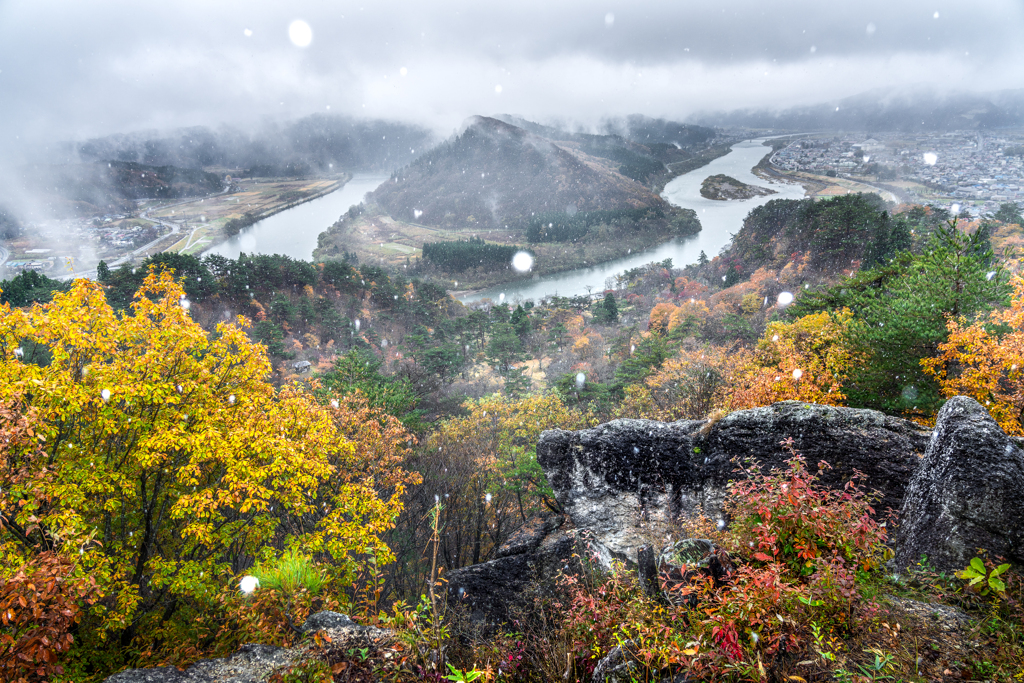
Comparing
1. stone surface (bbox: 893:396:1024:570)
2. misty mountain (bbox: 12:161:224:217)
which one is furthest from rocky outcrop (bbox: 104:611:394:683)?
misty mountain (bbox: 12:161:224:217)

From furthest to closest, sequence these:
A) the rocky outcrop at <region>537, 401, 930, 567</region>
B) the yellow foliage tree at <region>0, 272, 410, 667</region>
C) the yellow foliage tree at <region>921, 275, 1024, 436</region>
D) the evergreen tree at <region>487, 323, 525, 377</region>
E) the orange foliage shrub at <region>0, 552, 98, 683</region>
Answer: the evergreen tree at <region>487, 323, 525, 377</region> < the yellow foliage tree at <region>921, 275, 1024, 436</region> < the rocky outcrop at <region>537, 401, 930, 567</region> < the yellow foliage tree at <region>0, 272, 410, 667</region> < the orange foliage shrub at <region>0, 552, 98, 683</region>

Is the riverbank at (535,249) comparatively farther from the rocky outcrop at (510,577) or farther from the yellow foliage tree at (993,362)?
the rocky outcrop at (510,577)

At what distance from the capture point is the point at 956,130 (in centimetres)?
19412

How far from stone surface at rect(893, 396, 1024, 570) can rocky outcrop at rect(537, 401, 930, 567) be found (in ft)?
12.4

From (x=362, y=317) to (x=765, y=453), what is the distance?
7355 cm

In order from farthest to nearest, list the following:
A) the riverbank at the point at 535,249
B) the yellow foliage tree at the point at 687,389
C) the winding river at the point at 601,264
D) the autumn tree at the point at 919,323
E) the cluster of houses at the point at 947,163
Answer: the riverbank at the point at 535,249 < the winding river at the point at 601,264 < the cluster of houses at the point at 947,163 < the yellow foliage tree at the point at 687,389 < the autumn tree at the point at 919,323

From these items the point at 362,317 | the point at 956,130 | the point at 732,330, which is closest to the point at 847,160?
the point at 956,130

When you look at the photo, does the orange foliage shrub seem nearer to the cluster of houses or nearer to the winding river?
the winding river

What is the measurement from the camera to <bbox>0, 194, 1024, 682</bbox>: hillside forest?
5.12 meters

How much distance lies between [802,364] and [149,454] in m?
27.3

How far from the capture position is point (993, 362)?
15.7 metres

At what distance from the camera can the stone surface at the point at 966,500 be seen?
6680 millimetres

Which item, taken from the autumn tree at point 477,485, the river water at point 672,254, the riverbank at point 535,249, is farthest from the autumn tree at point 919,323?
the riverbank at point 535,249

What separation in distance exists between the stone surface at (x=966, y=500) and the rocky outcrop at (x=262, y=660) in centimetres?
935
